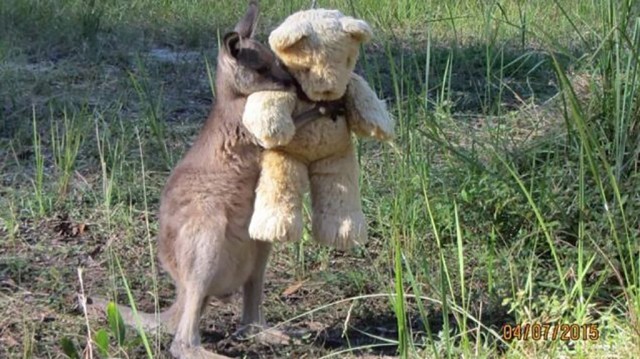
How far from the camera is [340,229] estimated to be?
145 inches

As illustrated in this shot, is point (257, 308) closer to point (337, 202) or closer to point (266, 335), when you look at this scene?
point (266, 335)

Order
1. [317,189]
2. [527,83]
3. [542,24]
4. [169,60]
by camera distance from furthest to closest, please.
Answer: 1. [542,24]
2. [169,60]
3. [527,83]
4. [317,189]

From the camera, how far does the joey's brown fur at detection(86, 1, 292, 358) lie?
367 centimetres

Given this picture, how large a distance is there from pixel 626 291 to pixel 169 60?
4234mm

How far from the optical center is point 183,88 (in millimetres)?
6734

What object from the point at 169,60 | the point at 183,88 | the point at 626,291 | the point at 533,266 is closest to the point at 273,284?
the point at 533,266

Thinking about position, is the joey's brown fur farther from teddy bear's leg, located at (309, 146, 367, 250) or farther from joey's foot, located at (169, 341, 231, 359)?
teddy bear's leg, located at (309, 146, 367, 250)

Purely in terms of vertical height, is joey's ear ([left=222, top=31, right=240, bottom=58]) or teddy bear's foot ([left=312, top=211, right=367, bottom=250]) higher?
joey's ear ([left=222, top=31, right=240, bottom=58])

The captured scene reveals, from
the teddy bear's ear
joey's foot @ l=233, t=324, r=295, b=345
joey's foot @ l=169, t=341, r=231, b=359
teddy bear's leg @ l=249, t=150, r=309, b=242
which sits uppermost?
the teddy bear's ear

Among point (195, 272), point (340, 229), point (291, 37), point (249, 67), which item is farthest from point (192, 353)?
point (291, 37)

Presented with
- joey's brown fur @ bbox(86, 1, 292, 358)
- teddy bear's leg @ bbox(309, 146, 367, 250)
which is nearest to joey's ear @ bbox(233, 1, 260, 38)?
joey's brown fur @ bbox(86, 1, 292, 358)

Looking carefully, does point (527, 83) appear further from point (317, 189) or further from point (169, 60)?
point (317, 189)
